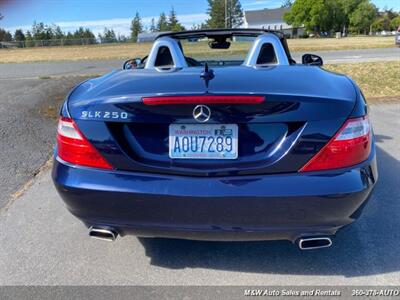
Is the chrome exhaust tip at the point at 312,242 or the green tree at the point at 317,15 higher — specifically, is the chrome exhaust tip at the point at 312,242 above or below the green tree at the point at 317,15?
below

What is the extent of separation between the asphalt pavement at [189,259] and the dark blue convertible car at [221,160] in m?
0.40

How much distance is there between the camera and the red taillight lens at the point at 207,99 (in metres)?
2.08

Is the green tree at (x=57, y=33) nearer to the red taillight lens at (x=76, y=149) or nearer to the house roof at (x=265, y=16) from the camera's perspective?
the house roof at (x=265, y=16)

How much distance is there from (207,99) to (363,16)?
91.3 metres

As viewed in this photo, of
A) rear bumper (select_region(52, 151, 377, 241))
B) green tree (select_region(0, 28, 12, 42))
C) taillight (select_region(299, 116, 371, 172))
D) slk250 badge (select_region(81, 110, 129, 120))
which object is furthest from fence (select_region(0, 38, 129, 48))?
taillight (select_region(299, 116, 371, 172))

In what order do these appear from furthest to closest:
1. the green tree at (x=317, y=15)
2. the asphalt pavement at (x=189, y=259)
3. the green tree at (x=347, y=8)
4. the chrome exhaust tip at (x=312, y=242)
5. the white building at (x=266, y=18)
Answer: the white building at (x=266, y=18) < the green tree at (x=347, y=8) < the green tree at (x=317, y=15) < the asphalt pavement at (x=189, y=259) < the chrome exhaust tip at (x=312, y=242)

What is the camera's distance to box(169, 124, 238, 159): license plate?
2125 mm

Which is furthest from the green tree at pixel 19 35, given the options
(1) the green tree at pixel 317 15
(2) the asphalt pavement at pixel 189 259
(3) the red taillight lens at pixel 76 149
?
(3) the red taillight lens at pixel 76 149

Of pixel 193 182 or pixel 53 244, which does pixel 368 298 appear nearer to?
pixel 193 182

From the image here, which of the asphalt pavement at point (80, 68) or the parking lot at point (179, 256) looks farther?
the asphalt pavement at point (80, 68)

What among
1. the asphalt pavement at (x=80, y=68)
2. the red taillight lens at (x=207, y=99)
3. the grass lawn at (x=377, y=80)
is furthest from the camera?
the asphalt pavement at (x=80, y=68)

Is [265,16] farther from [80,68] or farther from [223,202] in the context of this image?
[223,202]

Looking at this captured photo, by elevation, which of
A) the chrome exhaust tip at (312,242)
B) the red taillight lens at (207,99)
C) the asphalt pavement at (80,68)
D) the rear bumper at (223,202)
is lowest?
the asphalt pavement at (80,68)

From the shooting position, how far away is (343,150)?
2158mm
